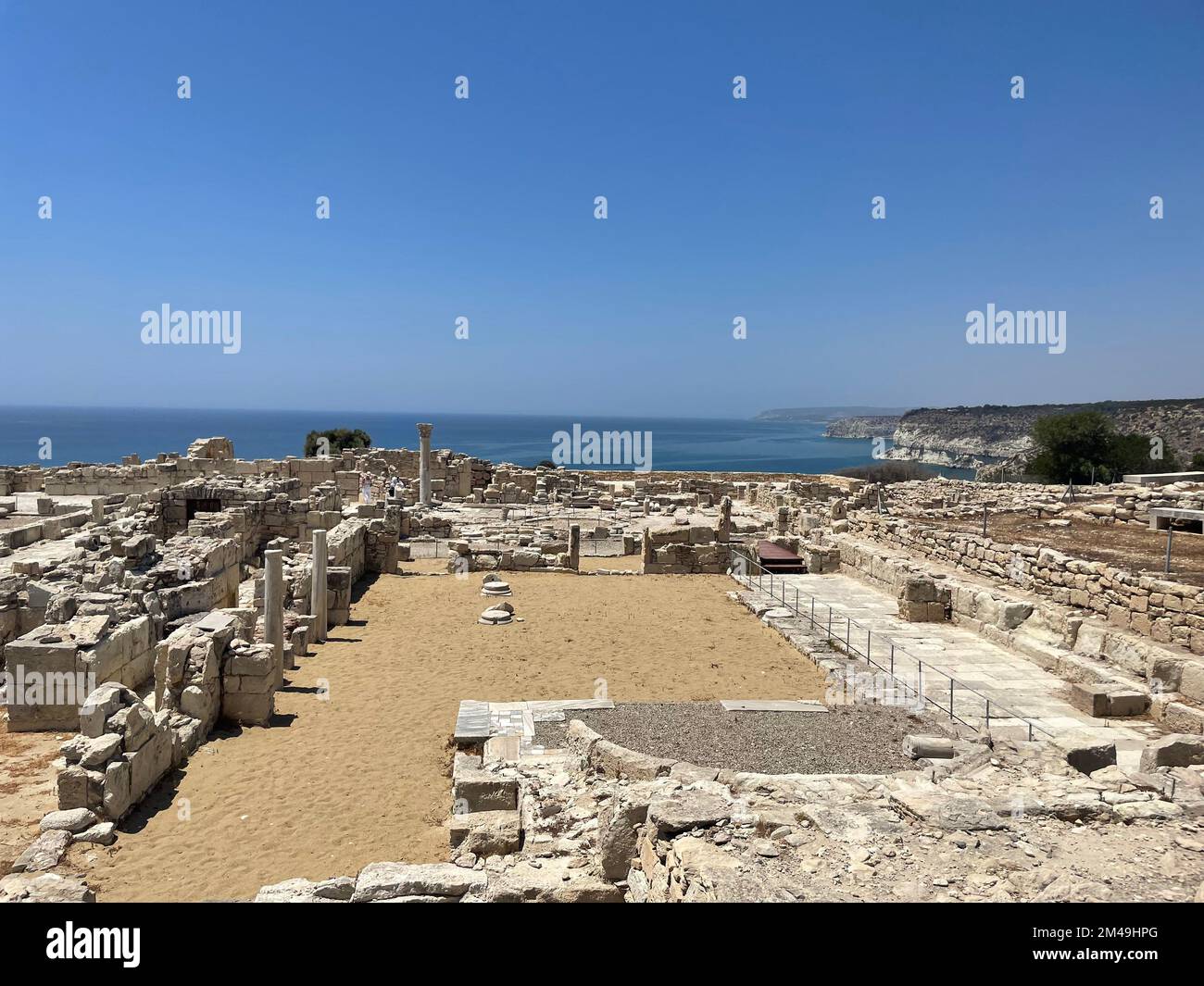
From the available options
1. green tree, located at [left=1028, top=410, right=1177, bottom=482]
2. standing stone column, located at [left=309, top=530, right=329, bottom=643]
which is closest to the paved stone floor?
standing stone column, located at [left=309, top=530, right=329, bottom=643]

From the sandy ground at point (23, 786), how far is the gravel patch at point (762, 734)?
4756 millimetres

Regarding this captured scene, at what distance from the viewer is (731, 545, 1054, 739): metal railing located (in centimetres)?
958

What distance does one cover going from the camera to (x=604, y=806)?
6344 millimetres

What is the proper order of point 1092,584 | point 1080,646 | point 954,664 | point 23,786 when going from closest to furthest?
point 23,786 < point 1080,646 < point 954,664 < point 1092,584

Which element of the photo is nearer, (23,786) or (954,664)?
(23,786)

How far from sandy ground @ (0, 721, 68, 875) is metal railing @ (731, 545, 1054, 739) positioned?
9.56m

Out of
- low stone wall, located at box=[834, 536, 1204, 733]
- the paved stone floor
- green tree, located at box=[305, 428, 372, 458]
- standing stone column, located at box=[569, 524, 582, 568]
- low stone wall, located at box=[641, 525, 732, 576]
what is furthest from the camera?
green tree, located at box=[305, 428, 372, 458]

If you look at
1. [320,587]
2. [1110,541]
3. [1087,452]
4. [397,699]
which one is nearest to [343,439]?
[320,587]

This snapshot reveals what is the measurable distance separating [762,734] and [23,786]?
7.72 m

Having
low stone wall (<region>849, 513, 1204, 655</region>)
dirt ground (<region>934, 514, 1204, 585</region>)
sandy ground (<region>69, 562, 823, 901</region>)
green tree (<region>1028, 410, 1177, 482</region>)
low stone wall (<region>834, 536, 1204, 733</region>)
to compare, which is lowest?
sandy ground (<region>69, 562, 823, 901</region>)

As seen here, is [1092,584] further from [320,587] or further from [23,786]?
[23,786]

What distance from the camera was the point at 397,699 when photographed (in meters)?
10.7

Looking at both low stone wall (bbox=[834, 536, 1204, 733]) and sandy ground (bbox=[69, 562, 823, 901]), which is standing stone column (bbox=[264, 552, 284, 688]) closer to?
sandy ground (bbox=[69, 562, 823, 901])
